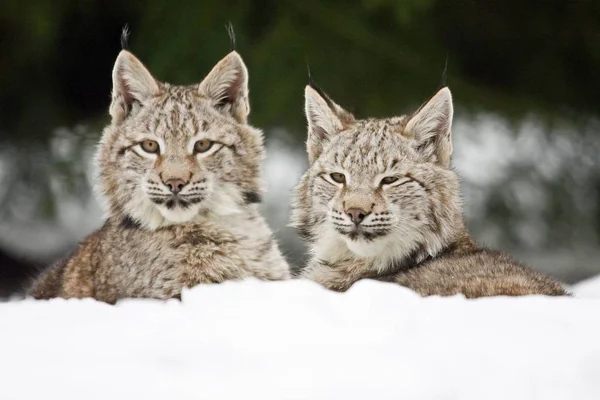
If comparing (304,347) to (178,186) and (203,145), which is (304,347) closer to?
(178,186)

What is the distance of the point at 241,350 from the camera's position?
403 centimetres

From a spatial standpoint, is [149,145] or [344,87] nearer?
[149,145]

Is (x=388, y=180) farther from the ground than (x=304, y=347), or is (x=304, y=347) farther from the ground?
(x=388, y=180)

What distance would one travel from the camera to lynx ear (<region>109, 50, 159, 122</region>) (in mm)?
4680

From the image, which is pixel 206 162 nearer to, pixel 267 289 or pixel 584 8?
pixel 267 289

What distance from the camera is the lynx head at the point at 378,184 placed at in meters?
4.82

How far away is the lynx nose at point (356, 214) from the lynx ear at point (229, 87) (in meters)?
0.62

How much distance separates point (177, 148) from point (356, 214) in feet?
2.52

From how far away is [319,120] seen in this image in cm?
505

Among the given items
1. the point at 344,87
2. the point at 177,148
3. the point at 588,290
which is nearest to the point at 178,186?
the point at 177,148

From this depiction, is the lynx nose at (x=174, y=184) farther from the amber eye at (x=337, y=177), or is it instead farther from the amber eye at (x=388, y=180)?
the amber eye at (x=388, y=180)

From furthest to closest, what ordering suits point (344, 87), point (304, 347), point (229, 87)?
point (344, 87), point (229, 87), point (304, 347)

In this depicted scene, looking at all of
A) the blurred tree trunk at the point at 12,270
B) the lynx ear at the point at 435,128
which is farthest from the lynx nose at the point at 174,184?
the blurred tree trunk at the point at 12,270

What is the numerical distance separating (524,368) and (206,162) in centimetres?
158
